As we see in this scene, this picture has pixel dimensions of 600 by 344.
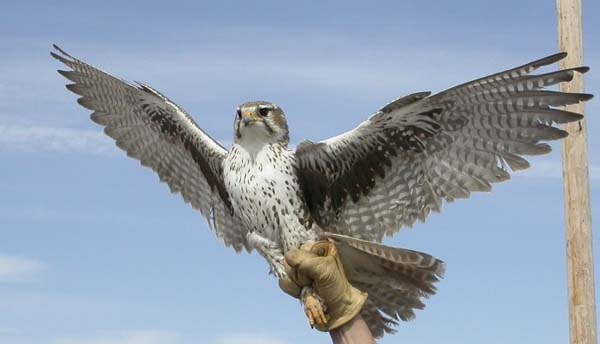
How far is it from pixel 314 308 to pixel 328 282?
144mm

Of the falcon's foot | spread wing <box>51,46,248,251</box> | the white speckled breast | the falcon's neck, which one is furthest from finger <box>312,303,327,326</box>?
spread wing <box>51,46,248,251</box>

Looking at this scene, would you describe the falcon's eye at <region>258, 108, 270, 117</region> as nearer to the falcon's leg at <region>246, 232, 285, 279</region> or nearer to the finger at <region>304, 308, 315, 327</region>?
the falcon's leg at <region>246, 232, 285, 279</region>

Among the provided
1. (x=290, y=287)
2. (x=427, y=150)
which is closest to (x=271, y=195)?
(x=290, y=287)

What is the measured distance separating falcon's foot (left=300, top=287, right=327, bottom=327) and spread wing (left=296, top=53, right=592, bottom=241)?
744mm

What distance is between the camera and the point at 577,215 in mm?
8039

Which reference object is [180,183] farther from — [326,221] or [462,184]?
[462,184]

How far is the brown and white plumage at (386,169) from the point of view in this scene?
17.9ft

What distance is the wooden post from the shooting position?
7.92 meters

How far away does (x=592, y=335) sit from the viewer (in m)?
7.87

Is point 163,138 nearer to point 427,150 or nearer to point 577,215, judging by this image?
point 427,150

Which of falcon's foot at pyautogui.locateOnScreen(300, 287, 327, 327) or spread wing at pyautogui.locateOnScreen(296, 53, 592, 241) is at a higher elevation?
spread wing at pyautogui.locateOnScreen(296, 53, 592, 241)

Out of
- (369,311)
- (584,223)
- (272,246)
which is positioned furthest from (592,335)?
(272,246)

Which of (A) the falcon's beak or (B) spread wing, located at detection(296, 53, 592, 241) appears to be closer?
(B) spread wing, located at detection(296, 53, 592, 241)

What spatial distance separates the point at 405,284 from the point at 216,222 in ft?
4.62
